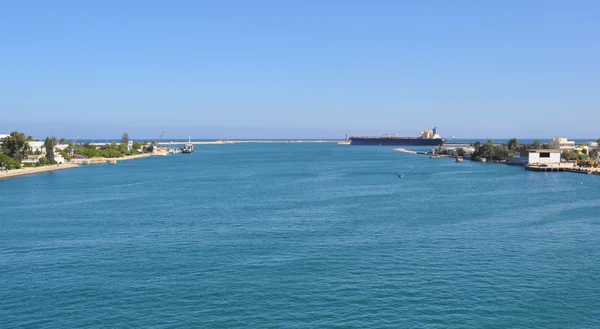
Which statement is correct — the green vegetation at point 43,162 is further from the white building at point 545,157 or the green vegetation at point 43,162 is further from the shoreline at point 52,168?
the white building at point 545,157

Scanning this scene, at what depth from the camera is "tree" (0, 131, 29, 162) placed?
73938 mm

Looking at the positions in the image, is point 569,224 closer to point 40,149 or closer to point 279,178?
point 279,178

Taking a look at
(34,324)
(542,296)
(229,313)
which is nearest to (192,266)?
(229,313)

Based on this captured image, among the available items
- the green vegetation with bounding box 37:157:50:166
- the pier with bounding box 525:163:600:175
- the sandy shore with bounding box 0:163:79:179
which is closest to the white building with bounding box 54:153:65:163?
the sandy shore with bounding box 0:163:79:179

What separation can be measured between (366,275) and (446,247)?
19.3ft

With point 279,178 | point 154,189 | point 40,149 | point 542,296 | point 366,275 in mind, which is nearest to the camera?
point 542,296

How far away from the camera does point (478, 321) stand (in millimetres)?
15805

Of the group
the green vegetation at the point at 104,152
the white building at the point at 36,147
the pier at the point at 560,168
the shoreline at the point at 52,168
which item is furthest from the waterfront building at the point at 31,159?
the pier at the point at 560,168

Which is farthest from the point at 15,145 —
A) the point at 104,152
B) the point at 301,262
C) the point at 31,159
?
the point at 301,262

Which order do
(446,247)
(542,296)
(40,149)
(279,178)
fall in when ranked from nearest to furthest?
(542,296)
(446,247)
(279,178)
(40,149)

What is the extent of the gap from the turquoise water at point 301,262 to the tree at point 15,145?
123ft

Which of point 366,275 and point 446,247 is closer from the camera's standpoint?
point 366,275

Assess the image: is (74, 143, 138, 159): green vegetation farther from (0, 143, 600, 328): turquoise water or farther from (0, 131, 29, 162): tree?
(0, 143, 600, 328): turquoise water

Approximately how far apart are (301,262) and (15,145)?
66.1 meters
